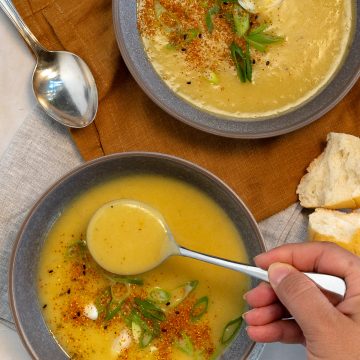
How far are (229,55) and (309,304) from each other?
1.03m

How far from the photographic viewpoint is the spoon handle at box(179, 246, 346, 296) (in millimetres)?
1732

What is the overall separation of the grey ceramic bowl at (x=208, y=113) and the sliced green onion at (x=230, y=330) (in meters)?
0.61

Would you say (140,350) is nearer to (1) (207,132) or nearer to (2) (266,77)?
(1) (207,132)

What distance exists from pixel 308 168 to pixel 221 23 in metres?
0.59

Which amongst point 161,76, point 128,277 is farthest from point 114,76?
point 128,277

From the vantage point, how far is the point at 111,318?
85.8 inches

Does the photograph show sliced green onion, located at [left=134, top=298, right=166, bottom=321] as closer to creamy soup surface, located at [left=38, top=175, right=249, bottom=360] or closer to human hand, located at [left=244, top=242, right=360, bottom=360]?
creamy soup surface, located at [left=38, top=175, right=249, bottom=360]

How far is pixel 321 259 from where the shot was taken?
183 cm

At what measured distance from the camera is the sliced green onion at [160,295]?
2.17 metres

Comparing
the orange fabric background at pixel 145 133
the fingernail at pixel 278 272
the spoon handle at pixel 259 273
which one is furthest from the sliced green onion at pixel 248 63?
the fingernail at pixel 278 272

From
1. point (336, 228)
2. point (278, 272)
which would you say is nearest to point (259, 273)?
point (278, 272)

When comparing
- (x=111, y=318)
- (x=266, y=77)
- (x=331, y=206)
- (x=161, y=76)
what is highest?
(x=161, y=76)

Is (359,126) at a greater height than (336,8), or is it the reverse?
(336,8)

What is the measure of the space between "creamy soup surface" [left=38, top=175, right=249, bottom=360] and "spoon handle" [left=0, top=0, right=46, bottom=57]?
21.6 inches
